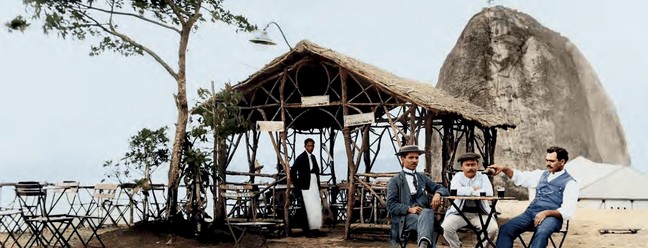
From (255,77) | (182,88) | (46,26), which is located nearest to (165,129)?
(182,88)

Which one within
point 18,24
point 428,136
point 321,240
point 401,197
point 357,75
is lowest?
point 321,240

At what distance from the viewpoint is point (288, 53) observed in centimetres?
1261

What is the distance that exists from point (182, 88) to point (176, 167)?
152 cm

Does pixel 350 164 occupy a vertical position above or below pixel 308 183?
above

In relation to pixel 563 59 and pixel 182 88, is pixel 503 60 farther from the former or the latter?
pixel 182 88

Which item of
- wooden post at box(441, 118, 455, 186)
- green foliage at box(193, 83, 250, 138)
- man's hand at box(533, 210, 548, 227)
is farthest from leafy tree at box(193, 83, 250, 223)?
man's hand at box(533, 210, 548, 227)

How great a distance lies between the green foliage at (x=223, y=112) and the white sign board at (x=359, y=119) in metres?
1.81

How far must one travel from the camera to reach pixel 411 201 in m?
6.95

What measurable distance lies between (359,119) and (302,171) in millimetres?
1364

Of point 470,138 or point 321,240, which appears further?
point 470,138

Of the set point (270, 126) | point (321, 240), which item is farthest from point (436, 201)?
point (270, 126)

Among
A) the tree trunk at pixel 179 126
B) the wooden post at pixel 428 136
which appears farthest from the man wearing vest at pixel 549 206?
the tree trunk at pixel 179 126

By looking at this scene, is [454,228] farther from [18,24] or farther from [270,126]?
[18,24]

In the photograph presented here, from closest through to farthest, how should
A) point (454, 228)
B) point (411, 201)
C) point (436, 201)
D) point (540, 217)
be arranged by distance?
point (540, 217) < point (436, 201) < point (411, 201) < point (454, 228)
